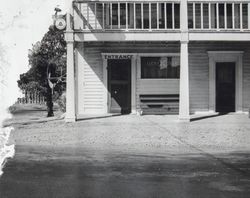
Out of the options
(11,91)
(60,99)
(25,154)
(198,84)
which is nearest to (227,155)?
(25,154)

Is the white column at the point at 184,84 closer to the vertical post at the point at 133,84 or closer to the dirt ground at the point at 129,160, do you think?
the dirt ground at the point at 129,160

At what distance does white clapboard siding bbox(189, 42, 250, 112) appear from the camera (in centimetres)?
2038

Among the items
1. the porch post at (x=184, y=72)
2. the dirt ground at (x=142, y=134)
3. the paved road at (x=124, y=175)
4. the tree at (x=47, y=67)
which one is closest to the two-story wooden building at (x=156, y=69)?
the tree at (x=47, y=67)

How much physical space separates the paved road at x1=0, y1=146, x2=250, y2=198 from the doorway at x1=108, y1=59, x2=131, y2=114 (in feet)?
33.8

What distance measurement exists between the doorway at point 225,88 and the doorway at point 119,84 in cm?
407

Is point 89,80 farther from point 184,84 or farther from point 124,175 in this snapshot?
point 124,175

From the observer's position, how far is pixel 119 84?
67.9 ft

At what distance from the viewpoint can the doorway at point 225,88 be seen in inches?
814

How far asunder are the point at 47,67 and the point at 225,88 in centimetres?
822

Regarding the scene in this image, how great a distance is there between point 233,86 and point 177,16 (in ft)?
13.4

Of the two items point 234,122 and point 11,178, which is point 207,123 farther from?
point 11,178

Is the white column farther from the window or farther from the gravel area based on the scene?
the window

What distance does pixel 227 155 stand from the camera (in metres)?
10.1

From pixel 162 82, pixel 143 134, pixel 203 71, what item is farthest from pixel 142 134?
pixel 203 71
